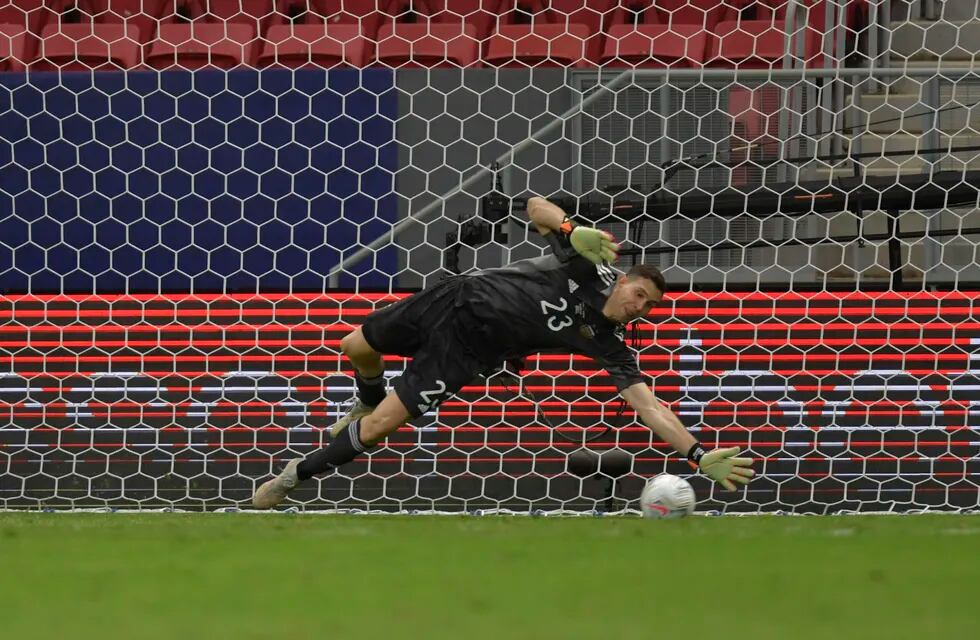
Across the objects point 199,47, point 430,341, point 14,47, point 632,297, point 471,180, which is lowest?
point 430,341

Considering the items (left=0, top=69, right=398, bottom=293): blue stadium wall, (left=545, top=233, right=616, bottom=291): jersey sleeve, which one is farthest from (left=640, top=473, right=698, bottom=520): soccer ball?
(left=0, top=69, right=398, bottom=293): blue stadium wall

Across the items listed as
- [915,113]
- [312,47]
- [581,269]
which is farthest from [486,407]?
[915,113]

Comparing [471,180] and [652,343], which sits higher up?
[471,180]

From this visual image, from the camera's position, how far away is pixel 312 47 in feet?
28.0

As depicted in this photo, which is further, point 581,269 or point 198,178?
point 198,178

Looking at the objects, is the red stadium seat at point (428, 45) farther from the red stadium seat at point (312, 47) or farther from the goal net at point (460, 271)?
the goal net at point (460, 271)

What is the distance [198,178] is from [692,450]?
3.04 meters

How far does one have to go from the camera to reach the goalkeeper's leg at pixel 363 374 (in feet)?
17.9

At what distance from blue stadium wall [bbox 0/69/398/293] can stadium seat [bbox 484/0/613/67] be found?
167 centimetres

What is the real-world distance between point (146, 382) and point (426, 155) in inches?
68.7

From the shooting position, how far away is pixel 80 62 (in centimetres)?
800

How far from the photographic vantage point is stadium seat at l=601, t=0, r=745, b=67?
8469 mm

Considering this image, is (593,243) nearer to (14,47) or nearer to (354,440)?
(354,440)

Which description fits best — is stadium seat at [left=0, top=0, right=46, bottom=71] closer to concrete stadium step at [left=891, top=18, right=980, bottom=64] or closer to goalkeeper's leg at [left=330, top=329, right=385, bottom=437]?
goalkeeper's leg at [left=330, top=329, right=385, bottom=437]
